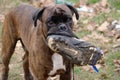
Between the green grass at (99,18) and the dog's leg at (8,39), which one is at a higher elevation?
the dog's leg at (8,39)

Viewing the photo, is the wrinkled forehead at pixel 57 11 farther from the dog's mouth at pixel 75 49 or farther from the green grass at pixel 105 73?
the green grass at pixel 105 73

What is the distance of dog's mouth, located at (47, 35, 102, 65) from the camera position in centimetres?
381

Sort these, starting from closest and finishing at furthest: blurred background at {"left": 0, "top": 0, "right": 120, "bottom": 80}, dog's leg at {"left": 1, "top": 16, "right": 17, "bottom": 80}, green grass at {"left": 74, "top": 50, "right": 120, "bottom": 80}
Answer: dog's leg at {"left": 1, "top": 16, "right": 17, "bottom": 80} → green grass at {"left": 74, "top": 50, "right": 120, "bottom": 80} → blurred background at {"left": 0, "top": 0, "right": 120, "bottom": 80}

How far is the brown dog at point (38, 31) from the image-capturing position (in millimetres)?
4219

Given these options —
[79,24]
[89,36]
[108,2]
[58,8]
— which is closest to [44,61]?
[58,8]

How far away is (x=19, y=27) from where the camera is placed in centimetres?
540

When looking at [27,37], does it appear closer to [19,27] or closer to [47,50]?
[19,27]

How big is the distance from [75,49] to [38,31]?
2.88 feet

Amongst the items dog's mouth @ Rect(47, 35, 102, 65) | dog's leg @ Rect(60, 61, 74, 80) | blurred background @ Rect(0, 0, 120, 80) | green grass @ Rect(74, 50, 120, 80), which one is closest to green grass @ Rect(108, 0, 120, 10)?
blurred background @ Rect(0, 0, 120, 80)

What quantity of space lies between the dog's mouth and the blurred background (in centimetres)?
191

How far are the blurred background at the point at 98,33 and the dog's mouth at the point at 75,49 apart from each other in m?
1.91

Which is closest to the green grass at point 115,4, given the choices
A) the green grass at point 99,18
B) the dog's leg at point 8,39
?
the green grass at point 99,18

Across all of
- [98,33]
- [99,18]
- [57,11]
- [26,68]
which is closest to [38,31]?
[57,11]

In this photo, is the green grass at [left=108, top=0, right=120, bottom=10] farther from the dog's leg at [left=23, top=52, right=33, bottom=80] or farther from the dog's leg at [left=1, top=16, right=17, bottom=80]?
the dog's leg at [left=1, top=16, right=17, bottom=80]
